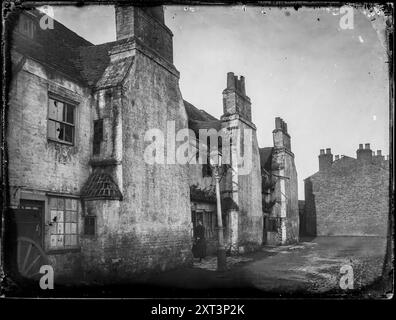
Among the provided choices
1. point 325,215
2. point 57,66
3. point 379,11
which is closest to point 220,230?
point 57,66

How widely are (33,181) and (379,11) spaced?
321 inches

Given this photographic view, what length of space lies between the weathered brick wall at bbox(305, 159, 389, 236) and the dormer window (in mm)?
28681

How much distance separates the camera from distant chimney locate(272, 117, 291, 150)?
2589 cm

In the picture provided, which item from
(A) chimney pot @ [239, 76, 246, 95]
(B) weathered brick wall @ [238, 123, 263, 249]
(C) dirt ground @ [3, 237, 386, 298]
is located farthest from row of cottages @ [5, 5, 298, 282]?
(A) chimney pot @ [239, 76, 246, 95]

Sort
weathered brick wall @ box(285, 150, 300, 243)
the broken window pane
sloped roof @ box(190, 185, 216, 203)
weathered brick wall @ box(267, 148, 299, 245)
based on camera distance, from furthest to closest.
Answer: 1. weathered brick wall @ box(285, 150, 300, 243)
2. weathered brick wall @ box(267, 148, 299, 245)
3. sloped roof @ box(190, 185, 216, 203)
4. the broken window pane

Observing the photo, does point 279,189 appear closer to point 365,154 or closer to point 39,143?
point 365,154

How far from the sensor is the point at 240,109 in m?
19.2

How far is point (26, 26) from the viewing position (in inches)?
336

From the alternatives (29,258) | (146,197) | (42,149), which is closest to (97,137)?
(42,149)

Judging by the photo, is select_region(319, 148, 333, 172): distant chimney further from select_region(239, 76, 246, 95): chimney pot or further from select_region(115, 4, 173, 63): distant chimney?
select_region(115, 4, 173, 63): distant chimney

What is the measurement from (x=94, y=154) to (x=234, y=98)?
407 inches

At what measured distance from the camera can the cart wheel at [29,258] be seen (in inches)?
281

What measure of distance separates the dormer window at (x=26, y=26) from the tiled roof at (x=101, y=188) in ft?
13.4

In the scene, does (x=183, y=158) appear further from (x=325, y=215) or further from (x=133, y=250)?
(x=325, y=215)
